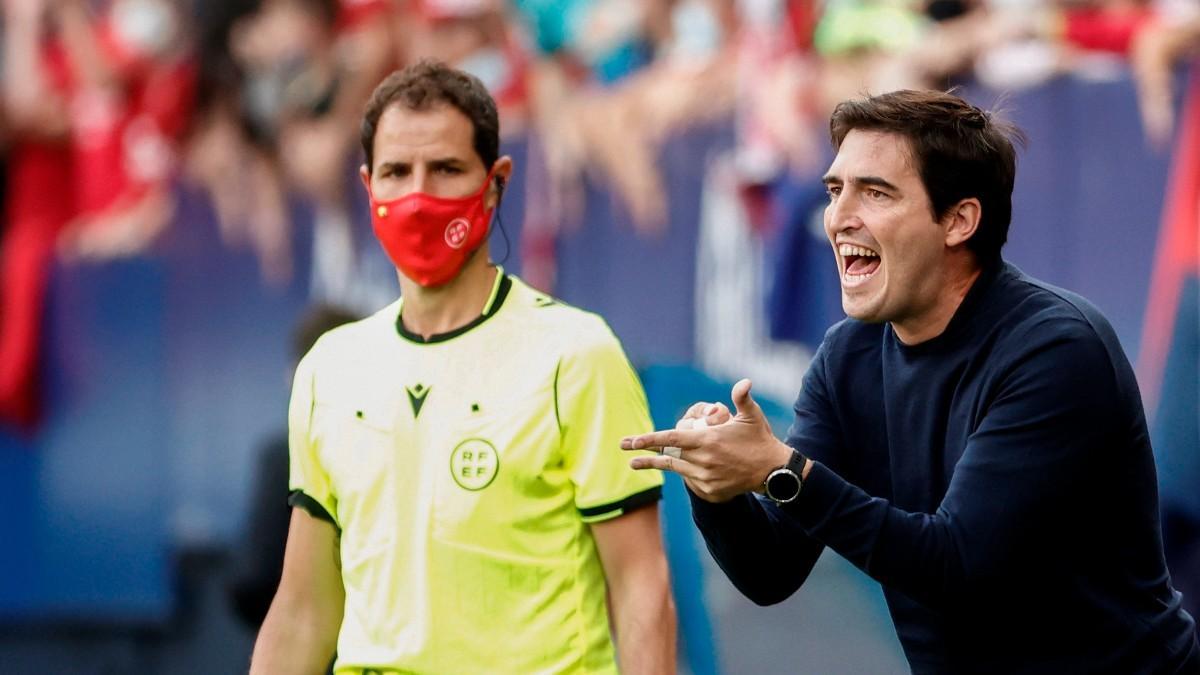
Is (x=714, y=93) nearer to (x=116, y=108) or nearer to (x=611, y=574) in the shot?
(x=116, y=108)

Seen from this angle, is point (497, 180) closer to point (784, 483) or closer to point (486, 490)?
point (486, 490)

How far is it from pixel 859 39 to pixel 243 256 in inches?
150

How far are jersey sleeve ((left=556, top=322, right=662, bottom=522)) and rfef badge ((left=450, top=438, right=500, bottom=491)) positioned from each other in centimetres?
17

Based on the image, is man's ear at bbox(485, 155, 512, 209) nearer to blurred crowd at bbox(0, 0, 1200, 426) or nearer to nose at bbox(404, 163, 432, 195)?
nose at bbox(404, 163, 432, 195)

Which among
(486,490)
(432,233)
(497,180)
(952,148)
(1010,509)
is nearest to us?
(1010,509)

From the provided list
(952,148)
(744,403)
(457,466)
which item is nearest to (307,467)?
(457,466)

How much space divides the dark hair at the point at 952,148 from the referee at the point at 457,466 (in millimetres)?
968

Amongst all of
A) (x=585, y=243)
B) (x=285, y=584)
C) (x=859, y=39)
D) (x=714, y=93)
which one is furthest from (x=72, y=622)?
(x=285, y=584)

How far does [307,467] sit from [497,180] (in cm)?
82

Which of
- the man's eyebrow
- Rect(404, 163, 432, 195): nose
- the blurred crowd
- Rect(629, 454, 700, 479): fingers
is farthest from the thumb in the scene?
the blurred crowd

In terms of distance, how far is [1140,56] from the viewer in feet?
21.2

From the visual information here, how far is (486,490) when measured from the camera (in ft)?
13.3

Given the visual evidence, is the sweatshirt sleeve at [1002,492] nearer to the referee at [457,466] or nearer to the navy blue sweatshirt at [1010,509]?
the navy blue sweatshirt at [1010,509]

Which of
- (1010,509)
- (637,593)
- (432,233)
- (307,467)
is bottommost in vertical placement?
(637,593)
